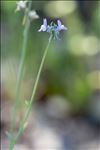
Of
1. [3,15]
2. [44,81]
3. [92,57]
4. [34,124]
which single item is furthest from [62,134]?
[3,15]

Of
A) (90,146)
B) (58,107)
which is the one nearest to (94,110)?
(58,107)

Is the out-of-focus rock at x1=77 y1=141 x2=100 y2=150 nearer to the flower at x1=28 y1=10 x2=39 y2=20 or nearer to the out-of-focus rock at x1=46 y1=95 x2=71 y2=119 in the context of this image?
the out-of-focus rock at x1=46 y1=95 x2=71 y2=119

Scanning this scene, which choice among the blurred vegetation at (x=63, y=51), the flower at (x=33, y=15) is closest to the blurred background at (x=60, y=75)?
the blurred vegetation at (x=63, y=51)

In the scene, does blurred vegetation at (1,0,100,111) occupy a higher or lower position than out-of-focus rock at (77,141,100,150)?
higher

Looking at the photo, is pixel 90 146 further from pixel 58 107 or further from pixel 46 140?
pixel 58 107

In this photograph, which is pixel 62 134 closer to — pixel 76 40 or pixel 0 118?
pixel 0 118

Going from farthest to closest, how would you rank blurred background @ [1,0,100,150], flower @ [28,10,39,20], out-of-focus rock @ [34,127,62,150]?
blurred background @ [1,0,100,150] → out-of-focus rock @ [34,127,62,150] → flower @ [28,10,39,20]

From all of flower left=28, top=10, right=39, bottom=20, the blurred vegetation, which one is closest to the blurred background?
the blurred vegetation

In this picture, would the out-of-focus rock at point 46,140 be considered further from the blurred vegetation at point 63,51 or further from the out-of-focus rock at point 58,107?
the blurred vegetation at point 63,51
